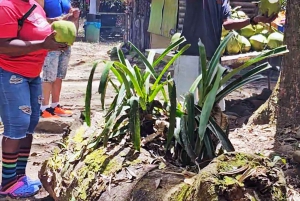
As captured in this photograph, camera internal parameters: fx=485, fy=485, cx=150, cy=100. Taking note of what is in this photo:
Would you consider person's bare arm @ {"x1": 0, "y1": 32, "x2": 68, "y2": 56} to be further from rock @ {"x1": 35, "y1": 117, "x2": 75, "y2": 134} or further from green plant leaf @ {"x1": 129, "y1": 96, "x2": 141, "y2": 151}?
rock @ {"x1": 35, "y1": 117, "x2": 75, "y2": 134}

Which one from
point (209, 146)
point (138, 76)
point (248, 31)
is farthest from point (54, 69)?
point (209, 146)

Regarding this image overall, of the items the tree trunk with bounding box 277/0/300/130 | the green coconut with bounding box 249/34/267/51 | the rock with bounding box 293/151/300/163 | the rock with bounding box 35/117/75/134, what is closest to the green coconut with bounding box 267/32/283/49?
the green coconut with bounding box 249/34/267/51

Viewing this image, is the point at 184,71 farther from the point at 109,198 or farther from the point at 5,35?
the point at 109,198

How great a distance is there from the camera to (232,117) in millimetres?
6387

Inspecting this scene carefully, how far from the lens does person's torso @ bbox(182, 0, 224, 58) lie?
515 centimetres

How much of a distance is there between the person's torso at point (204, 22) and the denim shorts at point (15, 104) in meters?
2.04

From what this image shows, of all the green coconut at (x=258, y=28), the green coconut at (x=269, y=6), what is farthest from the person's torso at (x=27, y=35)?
the green coconut at (x=258, y=28)

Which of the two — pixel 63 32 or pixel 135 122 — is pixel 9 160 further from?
pixel 135 122

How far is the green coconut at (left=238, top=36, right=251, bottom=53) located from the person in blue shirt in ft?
8.40

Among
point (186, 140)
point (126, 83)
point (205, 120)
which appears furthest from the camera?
point (126, 83)

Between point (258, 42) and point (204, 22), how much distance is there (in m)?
2.37

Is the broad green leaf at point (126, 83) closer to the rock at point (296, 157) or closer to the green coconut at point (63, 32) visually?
the green coconut at point (63, 32)

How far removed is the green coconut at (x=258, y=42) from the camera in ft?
23.9

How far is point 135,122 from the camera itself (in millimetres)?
2951
